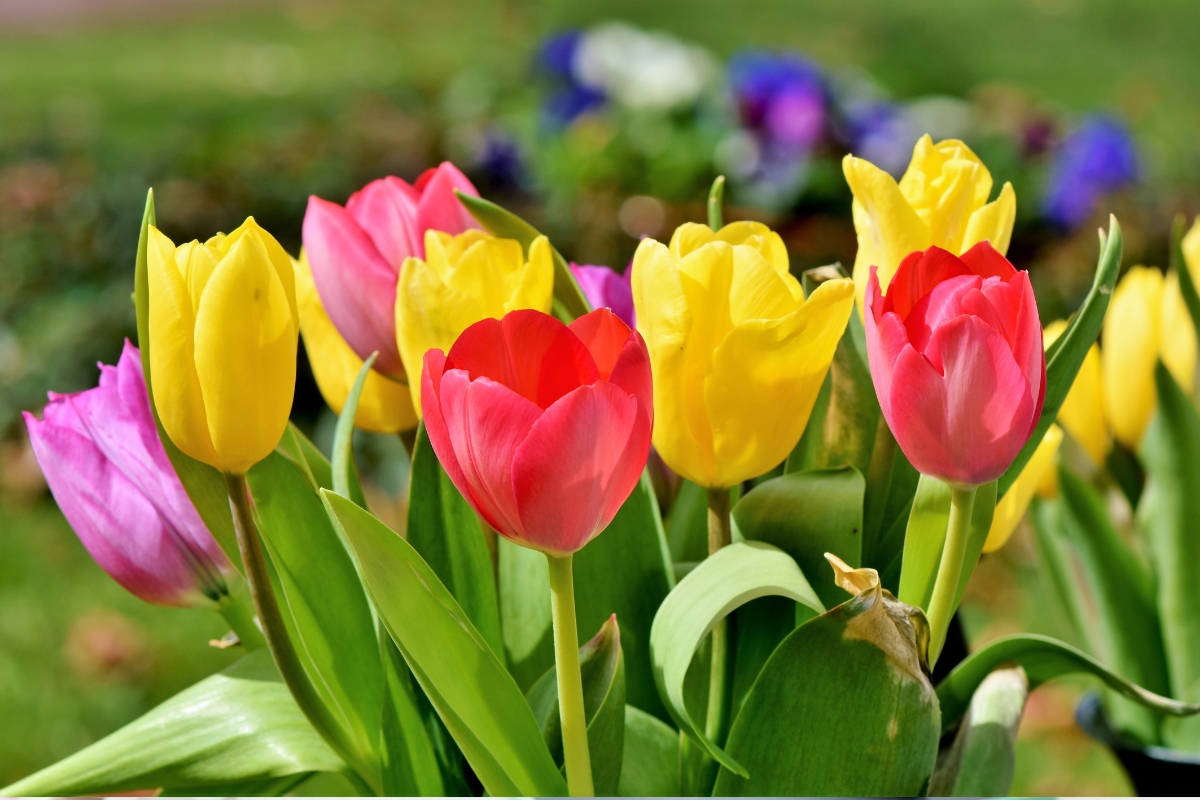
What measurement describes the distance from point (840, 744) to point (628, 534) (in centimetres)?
12

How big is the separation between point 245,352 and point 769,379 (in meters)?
0.17

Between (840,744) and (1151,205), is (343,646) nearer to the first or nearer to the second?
(840,744)

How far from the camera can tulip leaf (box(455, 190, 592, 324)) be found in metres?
0.51

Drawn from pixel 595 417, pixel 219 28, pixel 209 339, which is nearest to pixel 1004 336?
pixel 595 417

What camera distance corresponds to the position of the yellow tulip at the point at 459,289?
1.48 feet

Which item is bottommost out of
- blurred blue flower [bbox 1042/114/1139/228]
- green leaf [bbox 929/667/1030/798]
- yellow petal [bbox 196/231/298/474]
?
blurred blue flower [bbox 1042/114/1139/228]

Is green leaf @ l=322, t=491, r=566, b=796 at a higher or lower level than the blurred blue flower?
higher

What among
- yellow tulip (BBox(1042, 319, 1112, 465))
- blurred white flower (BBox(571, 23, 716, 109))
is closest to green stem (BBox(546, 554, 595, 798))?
yellow tulip (BBox(1042, 319, 1112, 465))

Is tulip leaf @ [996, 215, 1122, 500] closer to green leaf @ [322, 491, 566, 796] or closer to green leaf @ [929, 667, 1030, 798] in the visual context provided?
green leaf @ [929, 667, 1030, 798]

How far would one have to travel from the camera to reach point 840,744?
44 cm

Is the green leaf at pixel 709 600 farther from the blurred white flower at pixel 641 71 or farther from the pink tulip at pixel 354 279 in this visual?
the blurred white flower at pixel 641 71

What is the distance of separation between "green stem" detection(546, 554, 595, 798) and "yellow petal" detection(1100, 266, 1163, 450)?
465 millimetres

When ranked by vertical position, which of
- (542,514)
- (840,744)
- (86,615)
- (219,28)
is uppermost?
(219,28)

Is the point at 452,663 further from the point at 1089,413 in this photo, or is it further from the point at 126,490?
the point at 1089,413
